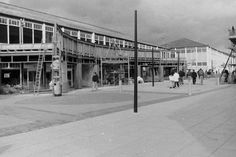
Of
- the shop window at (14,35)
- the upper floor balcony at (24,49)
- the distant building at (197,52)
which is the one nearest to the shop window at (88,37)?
the shop window at (14,35)

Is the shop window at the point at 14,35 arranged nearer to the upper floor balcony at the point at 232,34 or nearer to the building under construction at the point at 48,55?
Result: the building under construction at the point at 48,55

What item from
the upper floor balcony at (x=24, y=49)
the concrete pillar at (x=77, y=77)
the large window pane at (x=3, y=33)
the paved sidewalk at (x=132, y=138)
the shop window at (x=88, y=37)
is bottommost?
the paved sidewalk at (x=132, y=138)

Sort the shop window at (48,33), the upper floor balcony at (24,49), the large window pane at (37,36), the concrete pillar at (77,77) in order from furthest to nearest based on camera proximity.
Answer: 1. the shop window at (48,33)
2. the large window pane at (37,36)
3. the concrete pillar at (77,77)
4. the upper floor balcony at (24,49)

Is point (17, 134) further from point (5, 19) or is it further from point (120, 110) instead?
point (5, 19)

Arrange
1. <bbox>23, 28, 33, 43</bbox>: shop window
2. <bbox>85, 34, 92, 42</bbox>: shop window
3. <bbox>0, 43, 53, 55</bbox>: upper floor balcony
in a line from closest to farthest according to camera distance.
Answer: <bbox>0, 43, 53, 55</bbox>: upper floor balcony, <bbox>23, 28, 33, 43</bbox>: shop window, <bbox>85, 34, 92, 42</bbox>: shop window

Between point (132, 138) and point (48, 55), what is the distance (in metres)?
18.8

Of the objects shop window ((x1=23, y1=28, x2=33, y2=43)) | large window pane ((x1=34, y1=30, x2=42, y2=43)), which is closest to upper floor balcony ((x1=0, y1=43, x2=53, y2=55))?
shop window ((x1=23, y1=28, x2=33, y2=43))

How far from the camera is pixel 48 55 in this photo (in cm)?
2473

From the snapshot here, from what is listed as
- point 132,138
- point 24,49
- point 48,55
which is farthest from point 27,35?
point 132,138

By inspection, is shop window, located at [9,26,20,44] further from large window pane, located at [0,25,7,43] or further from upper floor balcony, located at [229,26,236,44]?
upper floor balcony, located at [229,26,236,44]

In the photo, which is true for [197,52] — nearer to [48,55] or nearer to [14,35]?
[14,35]

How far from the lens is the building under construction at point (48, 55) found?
933 inches

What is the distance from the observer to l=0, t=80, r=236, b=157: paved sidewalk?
6.09m

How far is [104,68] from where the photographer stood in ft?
114
